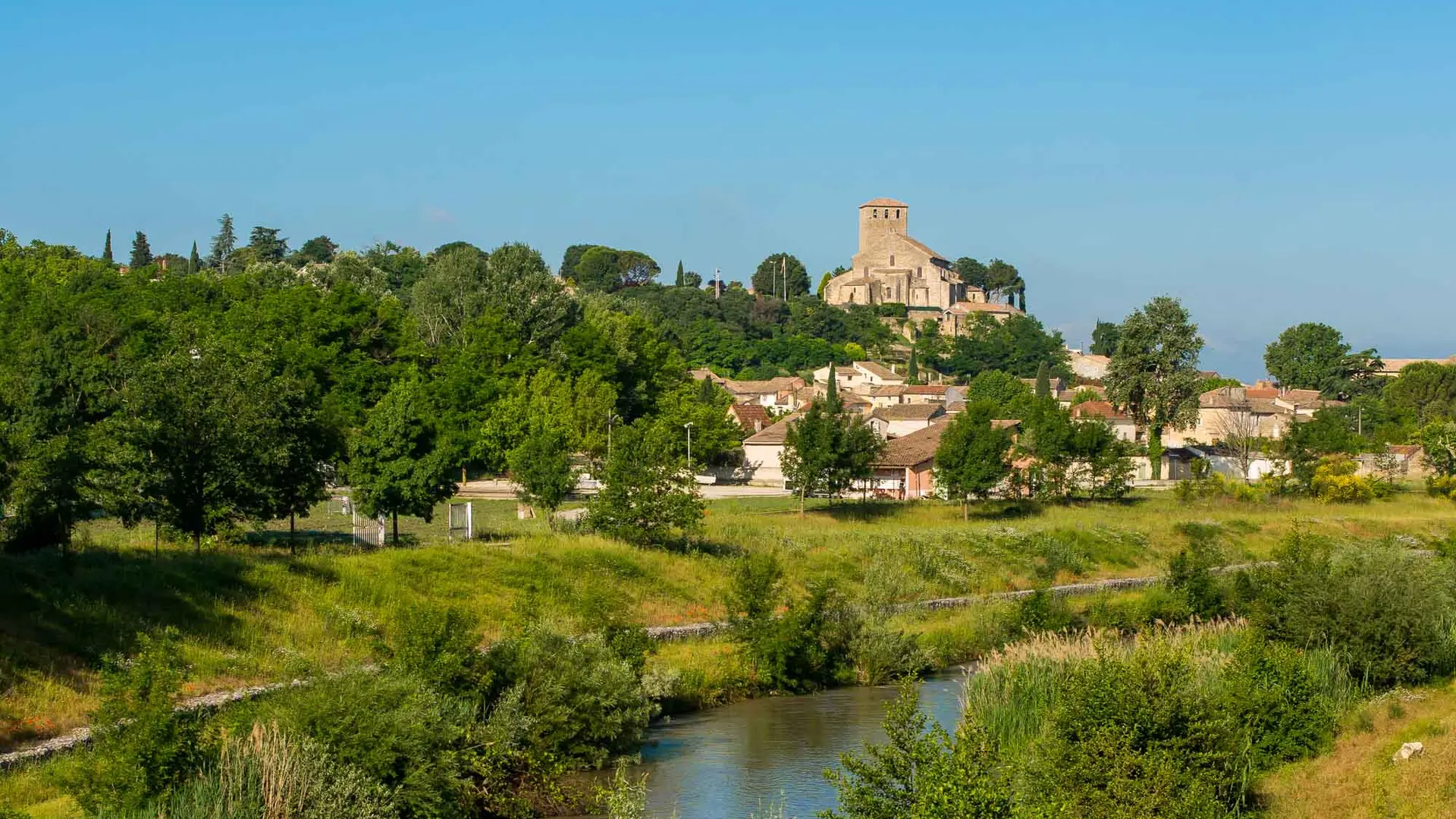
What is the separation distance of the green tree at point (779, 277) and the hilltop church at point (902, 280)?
4.37 m

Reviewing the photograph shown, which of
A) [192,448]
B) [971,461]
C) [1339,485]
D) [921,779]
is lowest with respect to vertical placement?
[921,779]

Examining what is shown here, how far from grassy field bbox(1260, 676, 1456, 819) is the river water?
17.5ft

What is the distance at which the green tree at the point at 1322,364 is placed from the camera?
124 metres


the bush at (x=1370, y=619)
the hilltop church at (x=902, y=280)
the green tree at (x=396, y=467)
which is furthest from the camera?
the hilltop church at (x=902, y=280)

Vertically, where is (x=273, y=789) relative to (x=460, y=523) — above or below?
below

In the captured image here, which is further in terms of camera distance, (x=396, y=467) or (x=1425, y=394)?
(x=1425, y=394)

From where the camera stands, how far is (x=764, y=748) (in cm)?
2270

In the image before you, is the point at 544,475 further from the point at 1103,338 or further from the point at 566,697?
the point at 1103,338

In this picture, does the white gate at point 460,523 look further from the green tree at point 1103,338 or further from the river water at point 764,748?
the green tree at point 1103,338

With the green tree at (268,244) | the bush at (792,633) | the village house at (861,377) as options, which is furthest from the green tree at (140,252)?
the bush at (792,633)

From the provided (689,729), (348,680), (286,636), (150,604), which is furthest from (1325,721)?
(150,604)

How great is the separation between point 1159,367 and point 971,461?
2430 centimetres

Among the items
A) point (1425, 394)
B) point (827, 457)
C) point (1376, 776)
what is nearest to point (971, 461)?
point (827, 457)

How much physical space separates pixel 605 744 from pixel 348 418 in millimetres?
31403
